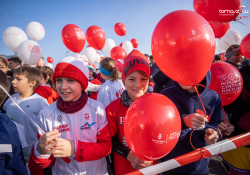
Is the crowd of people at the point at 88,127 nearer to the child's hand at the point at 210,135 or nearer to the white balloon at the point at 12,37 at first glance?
the child's hand at the point at 210,135

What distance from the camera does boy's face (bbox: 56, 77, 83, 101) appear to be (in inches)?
54.6

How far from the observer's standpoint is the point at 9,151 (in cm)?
99

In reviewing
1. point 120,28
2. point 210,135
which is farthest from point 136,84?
point 120,28

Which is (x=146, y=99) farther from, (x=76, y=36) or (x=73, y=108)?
(x=76, y=36)

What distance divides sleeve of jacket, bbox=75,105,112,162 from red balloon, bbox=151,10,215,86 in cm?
92

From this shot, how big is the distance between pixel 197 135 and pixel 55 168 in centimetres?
165

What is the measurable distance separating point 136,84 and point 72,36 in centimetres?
373

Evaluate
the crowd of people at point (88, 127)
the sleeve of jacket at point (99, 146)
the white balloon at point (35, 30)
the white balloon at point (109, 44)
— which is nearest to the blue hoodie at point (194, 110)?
the crowd of people at point (88, 127)

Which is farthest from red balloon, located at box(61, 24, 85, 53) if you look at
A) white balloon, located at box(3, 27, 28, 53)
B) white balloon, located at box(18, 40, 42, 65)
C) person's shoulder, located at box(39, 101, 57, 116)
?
person's shoulder, located at box(39, 101, 57, 116)

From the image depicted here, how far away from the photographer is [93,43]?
17.4 feet

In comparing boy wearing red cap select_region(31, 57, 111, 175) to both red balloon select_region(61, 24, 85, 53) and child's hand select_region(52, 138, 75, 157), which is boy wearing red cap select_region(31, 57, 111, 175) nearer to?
child's hand select_region(52, 138, 75, 157)

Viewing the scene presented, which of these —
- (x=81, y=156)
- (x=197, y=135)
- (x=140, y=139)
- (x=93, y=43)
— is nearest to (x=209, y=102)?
(x=197, y=135)

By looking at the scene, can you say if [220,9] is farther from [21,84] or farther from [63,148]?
[21,84]

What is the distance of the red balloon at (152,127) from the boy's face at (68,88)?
2.51 ft
